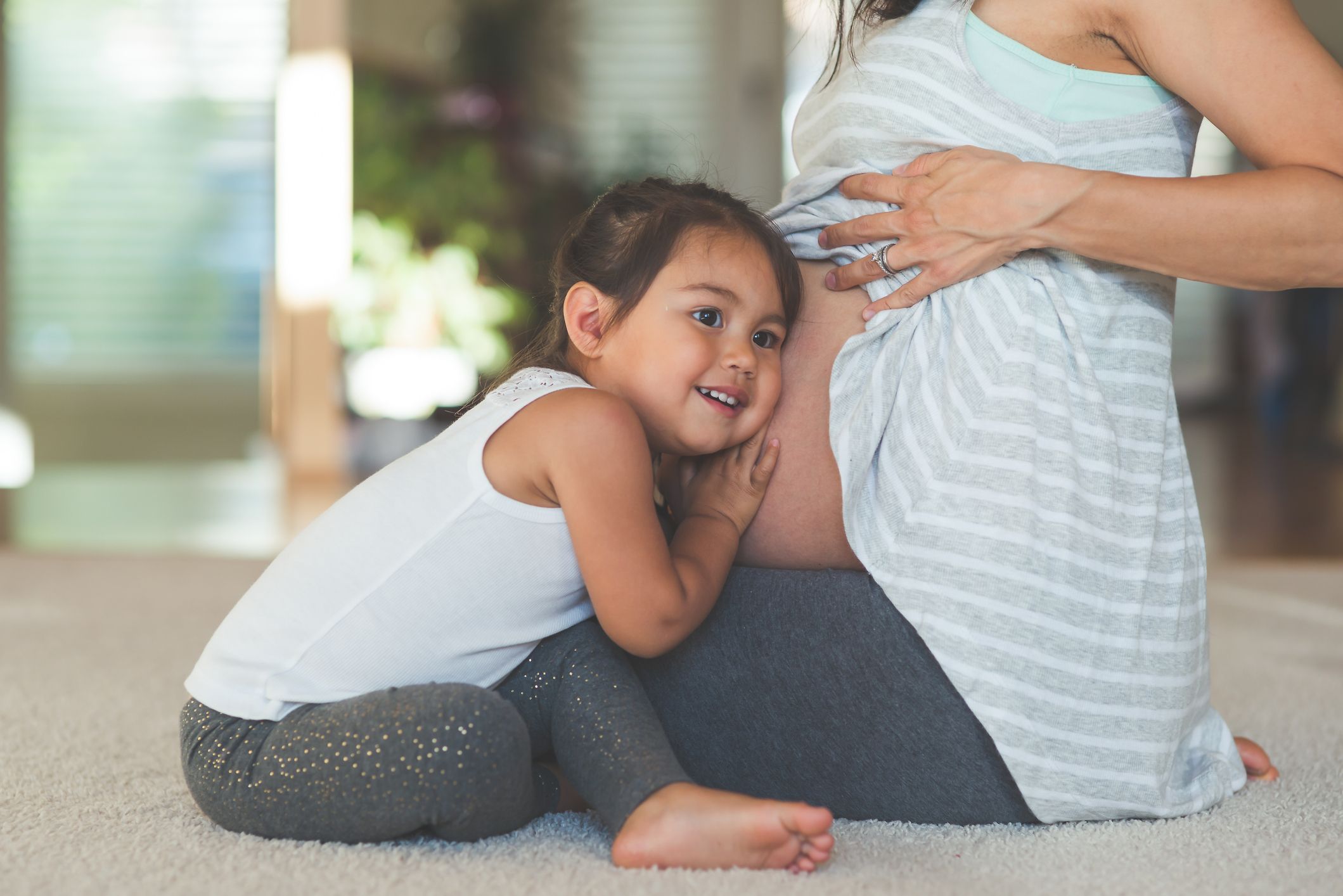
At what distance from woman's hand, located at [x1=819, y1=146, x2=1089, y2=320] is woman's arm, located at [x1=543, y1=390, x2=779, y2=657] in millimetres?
248

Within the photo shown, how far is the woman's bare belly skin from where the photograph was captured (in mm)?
1020

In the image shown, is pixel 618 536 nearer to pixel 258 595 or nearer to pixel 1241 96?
pixel 258 595

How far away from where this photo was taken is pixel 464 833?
878 millimetres

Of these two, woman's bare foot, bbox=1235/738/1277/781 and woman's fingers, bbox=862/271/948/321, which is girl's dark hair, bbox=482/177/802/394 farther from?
woman's bare foot, bbox=1235/738/1277/781

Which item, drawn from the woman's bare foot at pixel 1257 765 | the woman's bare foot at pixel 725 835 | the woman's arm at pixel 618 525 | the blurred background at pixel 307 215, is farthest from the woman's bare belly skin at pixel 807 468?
the blurred background at pixel 307 215

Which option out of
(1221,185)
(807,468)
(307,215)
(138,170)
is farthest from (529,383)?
(138,170)

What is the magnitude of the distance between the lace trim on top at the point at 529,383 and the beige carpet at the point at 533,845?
1.05ft

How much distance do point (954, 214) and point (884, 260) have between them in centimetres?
8

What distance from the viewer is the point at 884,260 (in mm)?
1004

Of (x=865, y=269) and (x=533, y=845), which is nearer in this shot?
(x=533, y=845)

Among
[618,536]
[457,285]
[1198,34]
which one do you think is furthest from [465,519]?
[457,285]

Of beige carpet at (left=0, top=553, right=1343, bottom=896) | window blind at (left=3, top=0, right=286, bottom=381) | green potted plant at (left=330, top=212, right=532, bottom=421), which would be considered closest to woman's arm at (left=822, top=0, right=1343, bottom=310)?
beige carpet at (left=0, top=553, right=1343, bottom=896)

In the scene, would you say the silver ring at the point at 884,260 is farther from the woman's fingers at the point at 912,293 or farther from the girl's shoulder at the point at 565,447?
the girl's shoulder at the point at 565,447

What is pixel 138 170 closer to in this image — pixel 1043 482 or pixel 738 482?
pixel 738 482
